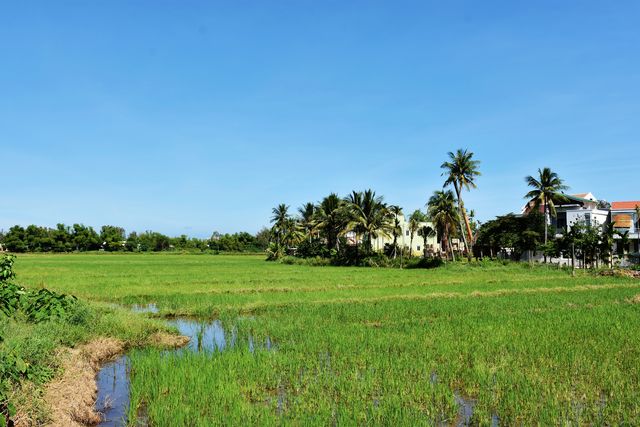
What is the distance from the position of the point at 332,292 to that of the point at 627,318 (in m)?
9.83

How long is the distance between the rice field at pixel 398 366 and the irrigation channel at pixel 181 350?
69 millimetres

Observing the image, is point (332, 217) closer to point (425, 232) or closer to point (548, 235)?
point (425, 232)

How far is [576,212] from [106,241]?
71.9 metres

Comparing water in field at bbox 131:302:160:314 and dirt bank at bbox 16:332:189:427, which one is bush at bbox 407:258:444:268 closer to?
water in field at bbox 131:302:160:314

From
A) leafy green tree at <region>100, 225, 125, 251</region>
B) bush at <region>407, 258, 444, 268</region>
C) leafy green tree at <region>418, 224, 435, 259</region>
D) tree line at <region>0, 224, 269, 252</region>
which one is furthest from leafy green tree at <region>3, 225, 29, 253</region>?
bush at <region>407, 258, 444, 268</region>

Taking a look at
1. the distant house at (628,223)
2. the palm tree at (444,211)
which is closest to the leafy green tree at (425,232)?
the palm tree at (444,211)

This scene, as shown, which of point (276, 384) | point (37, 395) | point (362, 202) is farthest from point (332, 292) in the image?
point (362, 202)

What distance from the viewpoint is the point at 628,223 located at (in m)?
38.9

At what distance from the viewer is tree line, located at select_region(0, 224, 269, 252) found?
76938 mm

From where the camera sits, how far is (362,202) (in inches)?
1597

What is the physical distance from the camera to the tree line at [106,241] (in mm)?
76938

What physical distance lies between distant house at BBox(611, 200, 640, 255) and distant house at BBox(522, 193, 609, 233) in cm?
99

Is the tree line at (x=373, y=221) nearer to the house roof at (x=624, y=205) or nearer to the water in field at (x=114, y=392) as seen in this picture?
the house roof at (x=624, y=205)

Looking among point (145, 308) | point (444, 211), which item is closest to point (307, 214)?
point (444, 211)
